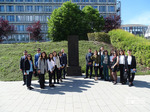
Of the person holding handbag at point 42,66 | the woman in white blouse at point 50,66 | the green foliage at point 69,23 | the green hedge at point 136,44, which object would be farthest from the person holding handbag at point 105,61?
the green foliage at point 69,23

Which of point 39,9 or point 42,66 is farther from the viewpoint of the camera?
point 39,9

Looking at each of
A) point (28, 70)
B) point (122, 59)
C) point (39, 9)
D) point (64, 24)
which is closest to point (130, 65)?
point (122, 59)

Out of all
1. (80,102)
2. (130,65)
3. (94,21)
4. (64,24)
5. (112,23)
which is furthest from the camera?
(112,23)

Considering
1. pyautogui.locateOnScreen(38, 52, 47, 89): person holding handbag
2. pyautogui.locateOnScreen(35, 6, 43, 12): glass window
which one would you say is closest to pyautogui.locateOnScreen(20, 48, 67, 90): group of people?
A: pyautogui.locateOnScreen(38, 52, 47, 89): person holding handbag

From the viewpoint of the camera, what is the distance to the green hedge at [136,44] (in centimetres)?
1290

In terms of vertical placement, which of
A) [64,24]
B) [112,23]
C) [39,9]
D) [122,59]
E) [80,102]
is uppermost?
[39,9]

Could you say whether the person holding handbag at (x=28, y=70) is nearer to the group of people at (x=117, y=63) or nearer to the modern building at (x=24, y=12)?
the group of people at (x=117, y=63)

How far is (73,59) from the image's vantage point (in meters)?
11.4

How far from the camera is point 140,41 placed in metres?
14.6

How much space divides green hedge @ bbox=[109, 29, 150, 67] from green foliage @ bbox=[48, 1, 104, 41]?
625 inches

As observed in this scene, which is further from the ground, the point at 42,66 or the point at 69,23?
the point at 69,23

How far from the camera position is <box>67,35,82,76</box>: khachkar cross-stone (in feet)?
36.7

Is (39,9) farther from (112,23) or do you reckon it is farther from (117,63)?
(117,63)

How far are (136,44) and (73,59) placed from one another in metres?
6.79
